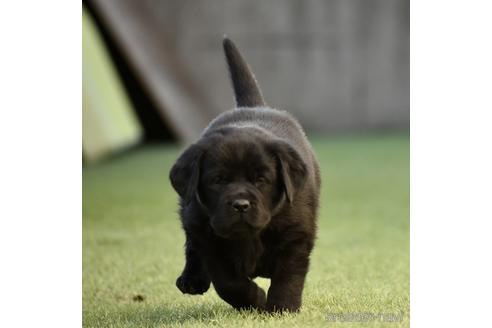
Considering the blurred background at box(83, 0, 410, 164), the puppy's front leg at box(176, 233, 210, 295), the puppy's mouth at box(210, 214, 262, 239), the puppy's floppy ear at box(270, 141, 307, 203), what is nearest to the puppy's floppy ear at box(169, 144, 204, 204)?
the puppy's mouth at box(210, 214, 262, 239)

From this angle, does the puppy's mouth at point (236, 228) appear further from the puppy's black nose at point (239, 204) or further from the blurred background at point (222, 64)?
the blurred background at point (222, 64)

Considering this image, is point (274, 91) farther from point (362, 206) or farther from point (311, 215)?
point (311, 215)

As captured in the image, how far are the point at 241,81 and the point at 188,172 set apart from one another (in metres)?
0.81

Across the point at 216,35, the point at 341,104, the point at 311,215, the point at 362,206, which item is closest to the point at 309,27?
the point at 341,104

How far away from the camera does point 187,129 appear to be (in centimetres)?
778

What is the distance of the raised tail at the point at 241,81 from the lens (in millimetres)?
3672

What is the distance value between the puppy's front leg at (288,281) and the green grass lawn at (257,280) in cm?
6

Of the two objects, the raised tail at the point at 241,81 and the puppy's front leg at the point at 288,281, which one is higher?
the raised tail at the point at 241,81

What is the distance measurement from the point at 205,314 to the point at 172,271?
2.47ft

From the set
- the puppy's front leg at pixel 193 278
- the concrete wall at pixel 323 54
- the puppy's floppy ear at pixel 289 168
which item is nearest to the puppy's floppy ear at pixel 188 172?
the puppy's floppy ear at pixel 289 168

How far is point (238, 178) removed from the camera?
2.92 meters

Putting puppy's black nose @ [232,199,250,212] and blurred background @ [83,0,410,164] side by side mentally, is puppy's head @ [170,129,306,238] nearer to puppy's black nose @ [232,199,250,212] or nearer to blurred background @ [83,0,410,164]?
puppy's black nose @ [232,199,250,212]

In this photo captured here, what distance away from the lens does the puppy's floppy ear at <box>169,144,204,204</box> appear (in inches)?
117

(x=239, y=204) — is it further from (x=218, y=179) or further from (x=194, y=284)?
(x=194, y=284)
